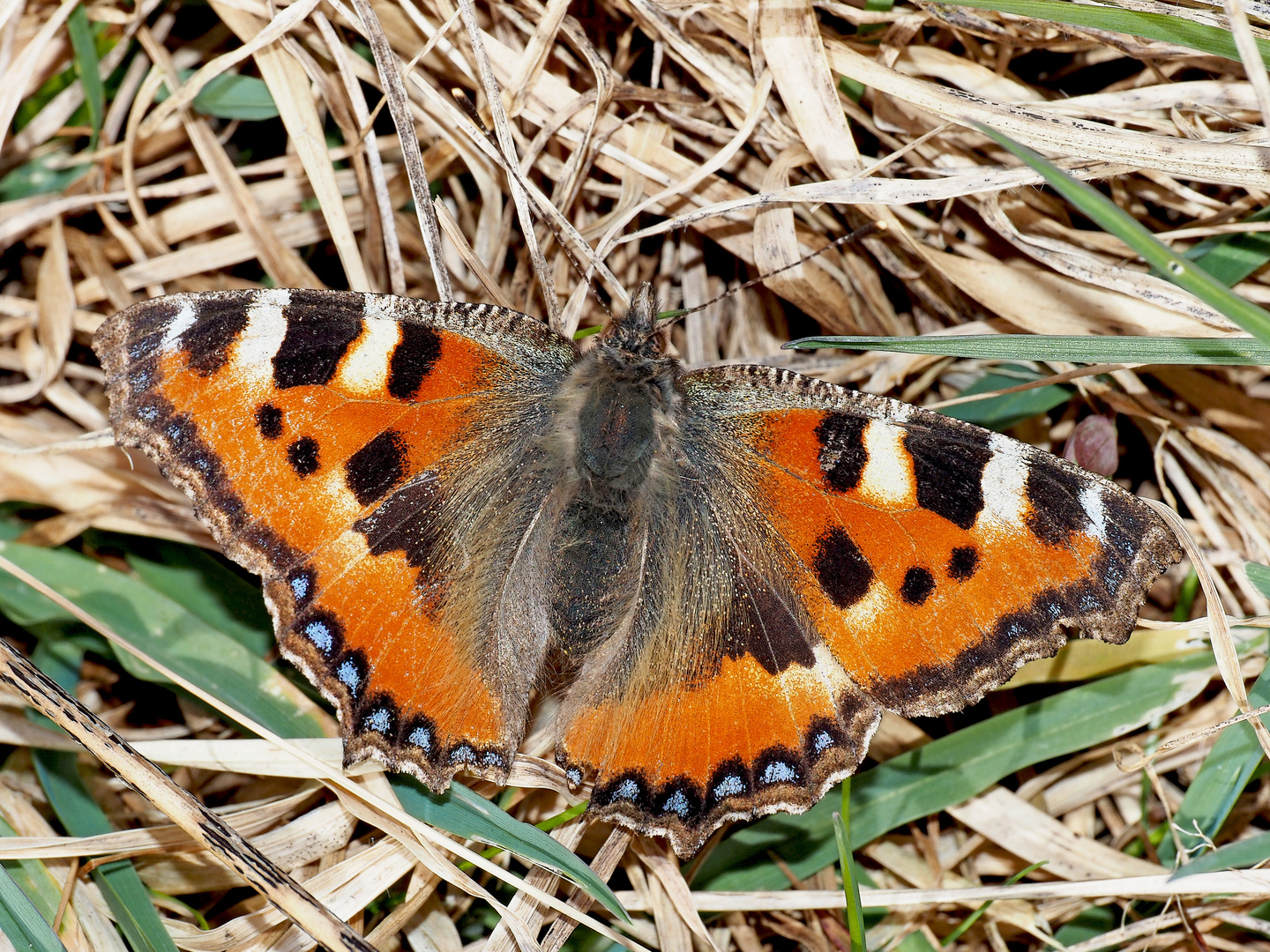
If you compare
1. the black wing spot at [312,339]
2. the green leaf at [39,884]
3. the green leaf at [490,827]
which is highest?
the black wing spot at [312,339]

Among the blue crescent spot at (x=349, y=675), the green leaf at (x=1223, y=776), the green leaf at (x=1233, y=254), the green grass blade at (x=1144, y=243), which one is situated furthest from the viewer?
the green leaf at (x=1233, y=254)

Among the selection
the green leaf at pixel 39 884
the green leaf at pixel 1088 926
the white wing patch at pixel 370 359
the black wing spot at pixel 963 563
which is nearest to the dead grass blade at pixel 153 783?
the green leaf at pixel 39 884

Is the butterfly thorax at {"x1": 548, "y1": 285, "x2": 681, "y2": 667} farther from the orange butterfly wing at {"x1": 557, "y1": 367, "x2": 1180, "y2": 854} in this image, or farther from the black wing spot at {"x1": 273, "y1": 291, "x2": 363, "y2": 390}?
the black wing spot at {"x1": 273, "y1": 291, "x2": 363, "y2": 390}

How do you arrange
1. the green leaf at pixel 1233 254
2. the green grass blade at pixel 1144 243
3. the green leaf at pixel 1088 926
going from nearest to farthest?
the green grass blade at pixel 1144 243
the green leaf at pixel 1233 254
the green leaf at pixel 1088 926

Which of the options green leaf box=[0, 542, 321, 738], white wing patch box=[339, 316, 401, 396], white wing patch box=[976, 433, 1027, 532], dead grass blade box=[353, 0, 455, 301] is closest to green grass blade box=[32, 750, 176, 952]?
green leaf box=[0, 542, 321, 738]

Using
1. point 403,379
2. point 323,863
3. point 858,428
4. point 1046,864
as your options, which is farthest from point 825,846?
point 403,379

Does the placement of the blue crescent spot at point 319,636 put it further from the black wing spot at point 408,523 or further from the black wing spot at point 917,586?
the black wing spot at point 917,586

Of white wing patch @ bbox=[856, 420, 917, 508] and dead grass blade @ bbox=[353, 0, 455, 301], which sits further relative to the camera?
dead grass blade @ bbox=[353, 0, 455, 301]
